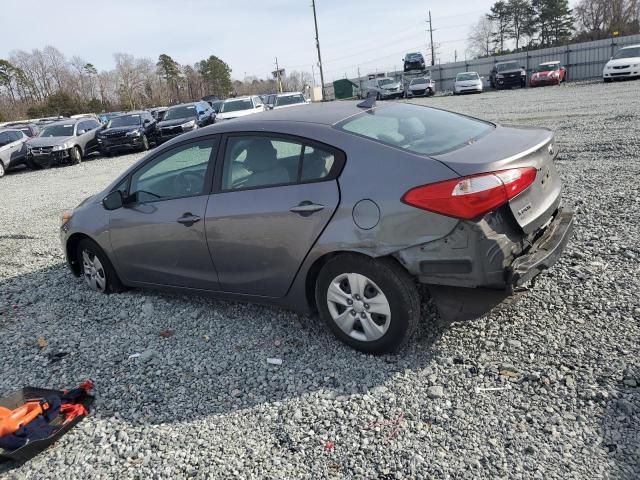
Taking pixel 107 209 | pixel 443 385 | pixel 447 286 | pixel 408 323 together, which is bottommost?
pixel 443 385

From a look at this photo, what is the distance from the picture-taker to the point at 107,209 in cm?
468

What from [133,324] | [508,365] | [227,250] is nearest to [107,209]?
[133,324]

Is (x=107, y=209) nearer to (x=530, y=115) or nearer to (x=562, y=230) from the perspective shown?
(x=562, y=230)

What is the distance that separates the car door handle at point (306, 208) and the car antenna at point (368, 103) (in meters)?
1.07

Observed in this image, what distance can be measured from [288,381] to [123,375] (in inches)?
48.2

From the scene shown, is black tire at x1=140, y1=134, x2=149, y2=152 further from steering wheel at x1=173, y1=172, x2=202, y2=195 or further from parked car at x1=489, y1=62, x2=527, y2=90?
parked car at x1=489, y1=62, x2=527, y2=90

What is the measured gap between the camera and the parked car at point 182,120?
20.0 metres

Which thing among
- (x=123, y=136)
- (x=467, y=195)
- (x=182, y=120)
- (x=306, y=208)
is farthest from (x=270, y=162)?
(x=182, y=120)

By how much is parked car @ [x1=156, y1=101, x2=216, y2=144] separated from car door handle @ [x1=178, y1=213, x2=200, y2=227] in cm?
1596

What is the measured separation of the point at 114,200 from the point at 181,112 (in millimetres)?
18004

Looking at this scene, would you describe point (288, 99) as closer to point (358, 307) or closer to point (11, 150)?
point (11, 150)

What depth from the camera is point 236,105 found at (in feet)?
72.7

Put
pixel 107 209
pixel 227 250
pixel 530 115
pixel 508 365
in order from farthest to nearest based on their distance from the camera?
pixel 530 115
pixel 107 209
pixel 227 250
pixel 508 365

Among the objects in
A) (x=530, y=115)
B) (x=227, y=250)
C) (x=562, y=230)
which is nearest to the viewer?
(x=562, y=230)
